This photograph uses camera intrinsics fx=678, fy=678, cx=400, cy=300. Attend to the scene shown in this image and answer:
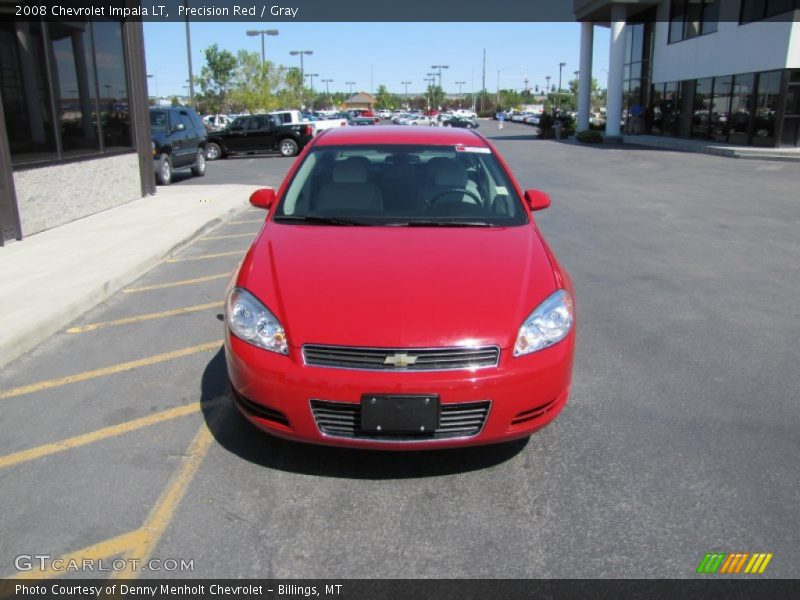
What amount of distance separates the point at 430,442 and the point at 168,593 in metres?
1.25

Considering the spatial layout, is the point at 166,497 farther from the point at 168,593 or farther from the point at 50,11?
the point at 50,11

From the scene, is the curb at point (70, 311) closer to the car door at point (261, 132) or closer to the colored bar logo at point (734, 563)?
the colored bar logo at point (734, 563)

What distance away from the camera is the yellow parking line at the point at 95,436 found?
3.60m

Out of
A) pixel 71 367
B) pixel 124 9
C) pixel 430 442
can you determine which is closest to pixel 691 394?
pixel 430 442

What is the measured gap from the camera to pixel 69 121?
36.3ft

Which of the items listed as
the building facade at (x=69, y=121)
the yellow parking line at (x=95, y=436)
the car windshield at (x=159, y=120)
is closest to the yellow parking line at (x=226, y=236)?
the building facade at (x=69, y=121)

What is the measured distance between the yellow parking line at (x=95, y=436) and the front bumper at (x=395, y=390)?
0.95 m

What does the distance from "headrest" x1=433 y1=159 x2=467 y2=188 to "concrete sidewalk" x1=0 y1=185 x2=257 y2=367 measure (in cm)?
337

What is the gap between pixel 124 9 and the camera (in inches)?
530

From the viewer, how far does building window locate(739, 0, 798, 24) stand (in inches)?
942

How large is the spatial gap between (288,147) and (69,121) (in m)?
16.6

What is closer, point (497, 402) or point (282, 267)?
point (497, 402)

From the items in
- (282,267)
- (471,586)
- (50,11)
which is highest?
(50,11)

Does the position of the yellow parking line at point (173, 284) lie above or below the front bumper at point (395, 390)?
below
